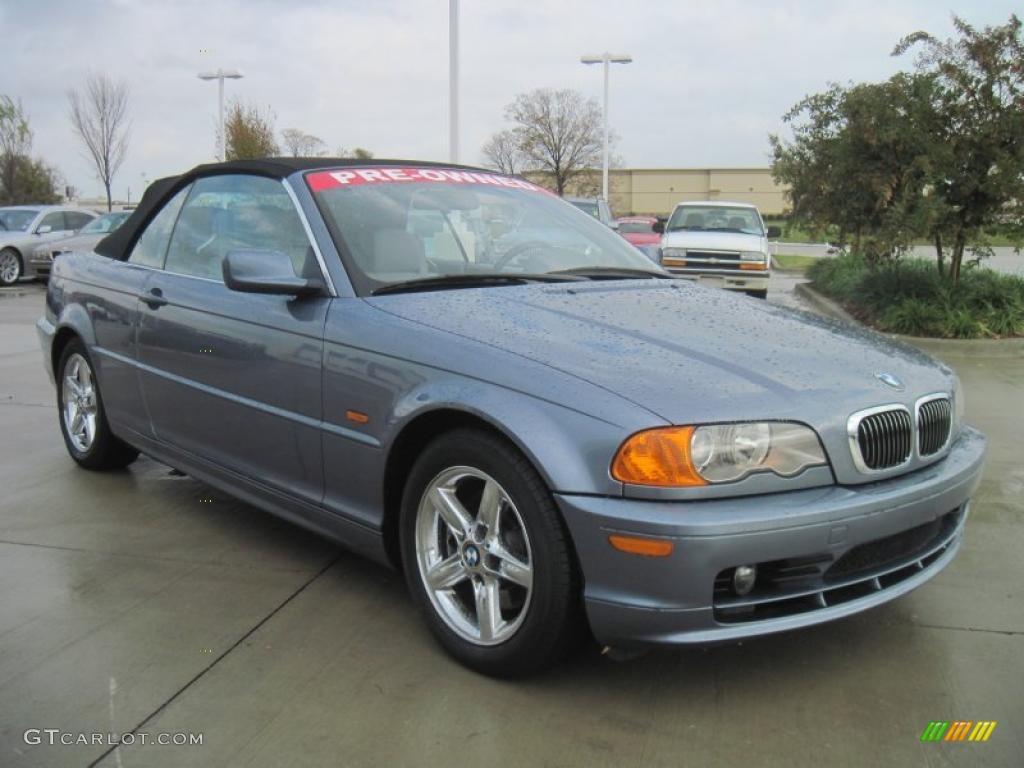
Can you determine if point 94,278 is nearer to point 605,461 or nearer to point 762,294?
point 605,461

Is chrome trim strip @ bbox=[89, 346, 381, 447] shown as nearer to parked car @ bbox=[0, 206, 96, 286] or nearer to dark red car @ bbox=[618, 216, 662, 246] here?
dark red car @ bbox=[618, 216, 662, 246]

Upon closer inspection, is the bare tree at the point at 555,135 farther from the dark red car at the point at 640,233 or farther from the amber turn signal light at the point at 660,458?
the amber turn signal light at the point at 660,458

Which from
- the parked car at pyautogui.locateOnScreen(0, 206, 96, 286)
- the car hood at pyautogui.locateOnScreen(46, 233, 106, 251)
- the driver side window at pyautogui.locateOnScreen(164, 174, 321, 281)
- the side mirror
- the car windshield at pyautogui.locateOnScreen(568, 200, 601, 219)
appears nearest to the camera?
the side mirror

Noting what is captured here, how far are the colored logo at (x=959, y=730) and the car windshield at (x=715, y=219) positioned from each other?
1348 cm

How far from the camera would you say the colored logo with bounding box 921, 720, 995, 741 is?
8.49ft

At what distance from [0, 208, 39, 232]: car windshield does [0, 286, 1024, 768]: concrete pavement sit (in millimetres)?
17756

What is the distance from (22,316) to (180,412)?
34.9 feet

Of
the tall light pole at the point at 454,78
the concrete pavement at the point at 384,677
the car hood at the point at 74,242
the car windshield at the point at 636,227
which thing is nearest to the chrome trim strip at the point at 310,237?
the concrete pavement at the point at 384,677

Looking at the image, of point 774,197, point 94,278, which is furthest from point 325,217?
point 774,197

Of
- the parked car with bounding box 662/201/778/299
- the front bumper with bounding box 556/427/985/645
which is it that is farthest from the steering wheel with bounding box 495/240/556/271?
the parked car with bounding box 662/201/778/299

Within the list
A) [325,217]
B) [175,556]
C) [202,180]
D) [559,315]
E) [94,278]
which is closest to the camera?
[559,315]

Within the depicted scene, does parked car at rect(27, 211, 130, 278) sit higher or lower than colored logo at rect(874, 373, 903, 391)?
higher

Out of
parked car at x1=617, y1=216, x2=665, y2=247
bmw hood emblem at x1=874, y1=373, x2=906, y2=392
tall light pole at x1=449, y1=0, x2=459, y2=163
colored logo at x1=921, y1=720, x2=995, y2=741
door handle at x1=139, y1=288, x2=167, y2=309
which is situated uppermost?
tall light pole at x1=449, y1=0, x2=459, y2=163

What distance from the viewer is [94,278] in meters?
4.81
